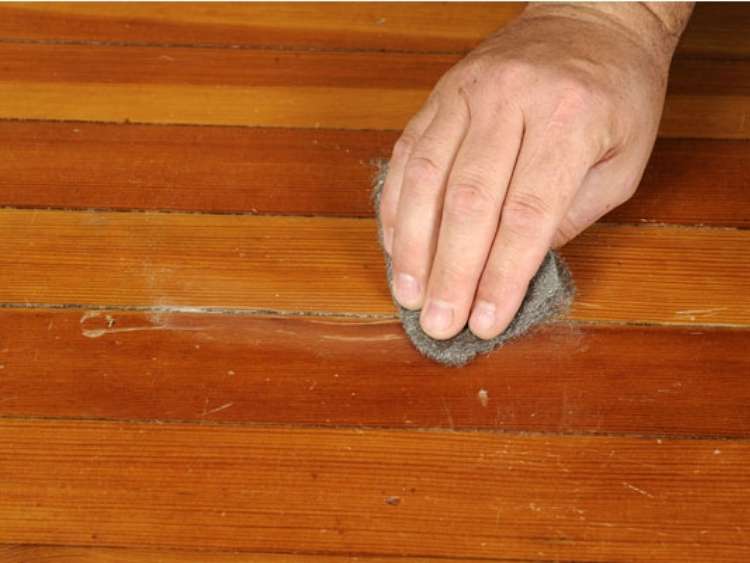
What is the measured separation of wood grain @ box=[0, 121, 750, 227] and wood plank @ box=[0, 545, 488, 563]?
1.61ft

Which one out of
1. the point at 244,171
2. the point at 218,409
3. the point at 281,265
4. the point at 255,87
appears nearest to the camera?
the point at 218,409

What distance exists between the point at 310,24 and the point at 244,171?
355mm

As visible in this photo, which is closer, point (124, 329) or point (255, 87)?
point (124, 329)

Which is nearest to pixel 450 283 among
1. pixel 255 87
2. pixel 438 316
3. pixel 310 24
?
pixel 438 316

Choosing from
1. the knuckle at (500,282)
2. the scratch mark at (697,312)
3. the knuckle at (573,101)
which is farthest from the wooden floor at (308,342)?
the knuckle at (573,101)

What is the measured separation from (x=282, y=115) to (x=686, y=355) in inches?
27.2

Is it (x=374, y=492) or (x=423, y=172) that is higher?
(x=423, y=172)

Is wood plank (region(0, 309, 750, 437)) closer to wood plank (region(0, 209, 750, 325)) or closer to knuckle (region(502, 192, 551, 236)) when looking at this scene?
wood plank (region(0, 209, 750, 325))

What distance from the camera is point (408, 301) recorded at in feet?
3.52

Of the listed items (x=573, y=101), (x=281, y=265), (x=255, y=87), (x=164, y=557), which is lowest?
(x=164, y=557)

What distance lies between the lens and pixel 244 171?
50.8 inches

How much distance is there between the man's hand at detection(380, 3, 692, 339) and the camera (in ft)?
3.32

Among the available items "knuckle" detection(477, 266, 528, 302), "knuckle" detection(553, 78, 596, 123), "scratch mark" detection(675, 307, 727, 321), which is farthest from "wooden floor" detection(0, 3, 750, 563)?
"knuckle" detection(553, 78, 596, 123)

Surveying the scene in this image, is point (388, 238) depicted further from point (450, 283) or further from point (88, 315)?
point (88, 315)
